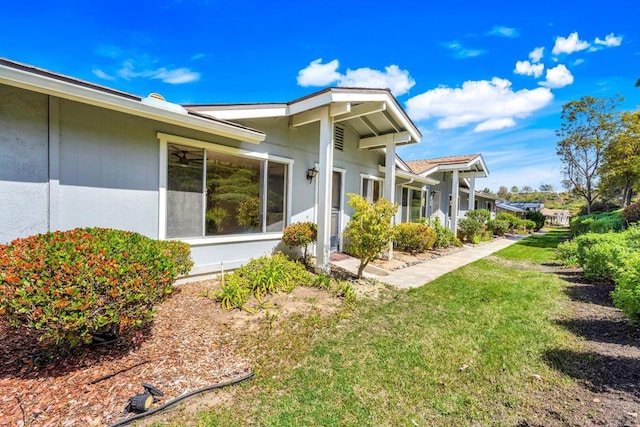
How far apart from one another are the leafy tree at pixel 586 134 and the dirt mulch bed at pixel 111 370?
2903 cm

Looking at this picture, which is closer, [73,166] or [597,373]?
[597,373]

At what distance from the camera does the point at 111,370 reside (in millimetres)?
3025

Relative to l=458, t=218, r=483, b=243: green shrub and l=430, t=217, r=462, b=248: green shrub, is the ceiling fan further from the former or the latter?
l=458, t=218, r=483, b=243: green shrub

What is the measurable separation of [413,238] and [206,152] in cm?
777

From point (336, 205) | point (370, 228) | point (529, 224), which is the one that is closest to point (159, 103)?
point (370, 228)

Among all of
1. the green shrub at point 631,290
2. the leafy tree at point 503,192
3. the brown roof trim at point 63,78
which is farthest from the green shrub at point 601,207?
the leafy tree at point 503,192

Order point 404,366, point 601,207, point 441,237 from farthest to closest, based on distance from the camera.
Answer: point 601,207 < point 441,237 < point 404,366

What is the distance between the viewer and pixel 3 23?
214 inches

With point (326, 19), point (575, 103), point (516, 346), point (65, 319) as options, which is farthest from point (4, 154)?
point (575, 103)

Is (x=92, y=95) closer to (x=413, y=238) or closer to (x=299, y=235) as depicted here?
(x=299, y=235)

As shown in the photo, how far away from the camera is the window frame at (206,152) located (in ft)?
18.2

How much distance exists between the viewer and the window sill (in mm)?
6038

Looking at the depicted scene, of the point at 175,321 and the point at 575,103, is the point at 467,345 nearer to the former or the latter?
the point at 175,321

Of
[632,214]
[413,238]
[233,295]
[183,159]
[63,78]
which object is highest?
[63,78]
